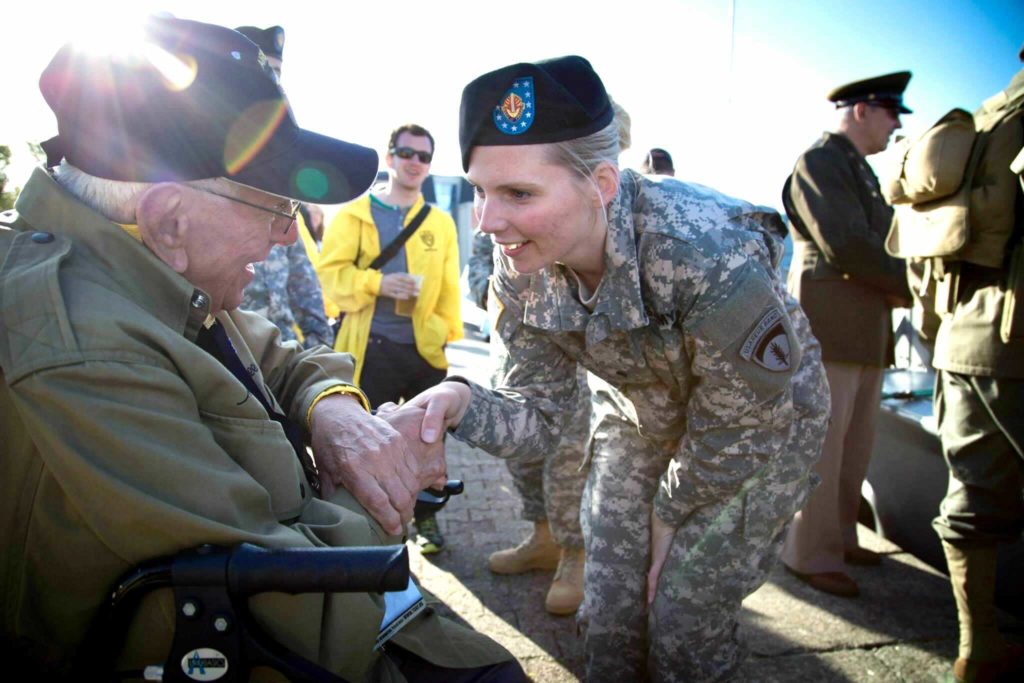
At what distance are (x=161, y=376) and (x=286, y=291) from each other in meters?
2.81

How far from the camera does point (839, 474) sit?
371 cm

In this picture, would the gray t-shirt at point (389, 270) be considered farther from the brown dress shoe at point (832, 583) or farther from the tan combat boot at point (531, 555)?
the brown dress shoe at point (832, 583)

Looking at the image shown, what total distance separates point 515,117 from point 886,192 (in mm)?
2060

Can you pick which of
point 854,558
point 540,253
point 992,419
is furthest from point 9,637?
point 854,558

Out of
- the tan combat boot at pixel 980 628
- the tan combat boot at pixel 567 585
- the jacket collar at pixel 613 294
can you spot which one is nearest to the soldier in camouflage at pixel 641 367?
the jacket collar at pixel 613 294

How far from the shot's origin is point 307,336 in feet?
14.1

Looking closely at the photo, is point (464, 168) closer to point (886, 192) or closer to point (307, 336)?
point (886, 192)

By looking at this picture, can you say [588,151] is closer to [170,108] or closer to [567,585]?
[170,108]

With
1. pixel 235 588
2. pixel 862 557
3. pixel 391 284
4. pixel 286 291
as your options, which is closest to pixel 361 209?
pixel 391 284

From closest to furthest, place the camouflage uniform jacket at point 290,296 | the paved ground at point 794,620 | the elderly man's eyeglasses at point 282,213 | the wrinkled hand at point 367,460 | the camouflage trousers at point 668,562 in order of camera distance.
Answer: the elderly man's eyeglasses at point 282,213 → the wrinkled hand at point 367,460 → the camouflage trousers at point 668,562 → the paved ground at point 794,620 → the camouflage uniform jacket at point 290,296

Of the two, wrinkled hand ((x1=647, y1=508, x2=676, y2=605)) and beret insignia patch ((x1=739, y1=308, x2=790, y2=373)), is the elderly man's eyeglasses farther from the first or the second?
wrinkled hand ((x1=647, y1=508, x2=676, y2=605))

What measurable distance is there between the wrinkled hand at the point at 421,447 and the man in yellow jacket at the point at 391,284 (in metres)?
2.17

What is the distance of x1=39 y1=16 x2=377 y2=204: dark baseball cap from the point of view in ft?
4.42

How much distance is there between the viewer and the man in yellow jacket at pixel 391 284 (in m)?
4.08
